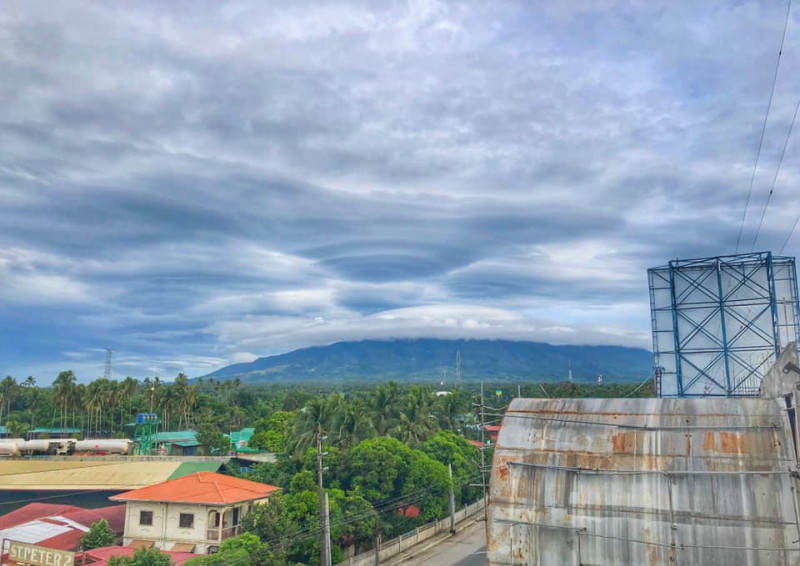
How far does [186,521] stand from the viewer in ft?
121

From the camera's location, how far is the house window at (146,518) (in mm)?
37531

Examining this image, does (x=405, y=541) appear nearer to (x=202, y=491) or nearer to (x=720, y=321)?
(x=202, y=491)

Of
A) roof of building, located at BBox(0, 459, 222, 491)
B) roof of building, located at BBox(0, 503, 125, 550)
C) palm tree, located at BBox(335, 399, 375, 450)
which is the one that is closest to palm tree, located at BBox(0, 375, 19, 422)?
roof of building, located at BBox(0, 459, 222, 491)

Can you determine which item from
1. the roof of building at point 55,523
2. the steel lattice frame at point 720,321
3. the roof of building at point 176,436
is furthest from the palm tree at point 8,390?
the steel lattice frame at point 720,321

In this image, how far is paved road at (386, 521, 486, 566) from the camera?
131 ft

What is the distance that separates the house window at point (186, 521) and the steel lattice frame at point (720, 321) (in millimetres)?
30402

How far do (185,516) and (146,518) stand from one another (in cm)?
286

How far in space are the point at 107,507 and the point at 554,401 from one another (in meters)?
38.8

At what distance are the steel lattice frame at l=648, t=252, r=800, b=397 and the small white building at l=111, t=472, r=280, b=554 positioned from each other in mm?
28253

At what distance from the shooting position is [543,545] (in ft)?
64.4

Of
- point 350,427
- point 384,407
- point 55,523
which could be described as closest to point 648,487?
point 350,427

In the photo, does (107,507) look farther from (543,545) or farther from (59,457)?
(543,545)

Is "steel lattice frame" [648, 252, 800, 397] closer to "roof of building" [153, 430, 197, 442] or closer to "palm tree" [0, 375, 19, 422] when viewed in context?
"roof of building" [153, 430, 197, 442]

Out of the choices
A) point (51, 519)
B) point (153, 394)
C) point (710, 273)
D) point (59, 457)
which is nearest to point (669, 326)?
point (710, 273)
